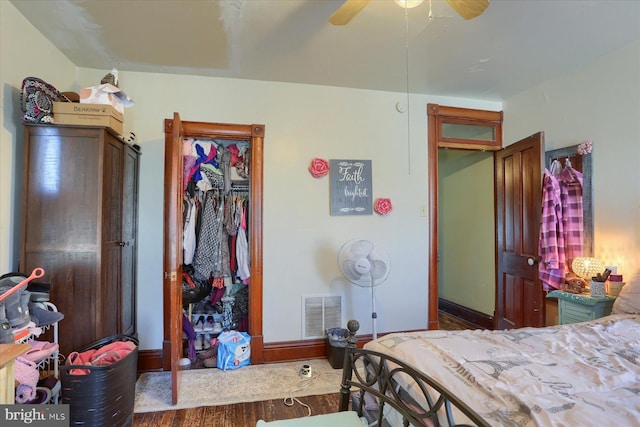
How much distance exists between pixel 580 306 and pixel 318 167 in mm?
2194

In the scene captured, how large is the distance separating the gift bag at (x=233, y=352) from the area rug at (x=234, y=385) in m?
0.05

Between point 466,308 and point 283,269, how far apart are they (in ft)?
8.17

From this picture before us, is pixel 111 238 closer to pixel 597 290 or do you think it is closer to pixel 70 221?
pixel 70 221

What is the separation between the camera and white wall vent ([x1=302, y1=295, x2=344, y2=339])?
9.27ft

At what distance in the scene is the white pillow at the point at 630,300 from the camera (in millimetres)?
1820

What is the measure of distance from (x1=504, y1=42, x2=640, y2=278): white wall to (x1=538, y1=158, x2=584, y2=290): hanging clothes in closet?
4.8 inches

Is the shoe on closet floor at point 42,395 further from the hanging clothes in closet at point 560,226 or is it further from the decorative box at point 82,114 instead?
the hanging clothes in closet at point 560,226

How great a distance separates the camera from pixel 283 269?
2805 millimetres

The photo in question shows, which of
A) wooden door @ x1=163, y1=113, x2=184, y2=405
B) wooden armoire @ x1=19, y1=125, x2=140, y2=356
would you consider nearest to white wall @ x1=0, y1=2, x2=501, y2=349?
wooden door @ x1=163, y1=113, x2=184, y2=405

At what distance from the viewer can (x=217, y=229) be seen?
2.84 meters

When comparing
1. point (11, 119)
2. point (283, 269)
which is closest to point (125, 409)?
point (283, 269)

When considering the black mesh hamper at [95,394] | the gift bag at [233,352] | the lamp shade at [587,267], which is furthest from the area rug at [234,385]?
the lamp shade at [587,267]

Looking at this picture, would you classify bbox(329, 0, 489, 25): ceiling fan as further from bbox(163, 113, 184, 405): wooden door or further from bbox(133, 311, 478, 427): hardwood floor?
bbox(133, 311, 478, 427): hardwood floor

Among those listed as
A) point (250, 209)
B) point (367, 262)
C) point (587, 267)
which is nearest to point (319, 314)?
point (367, 262)
